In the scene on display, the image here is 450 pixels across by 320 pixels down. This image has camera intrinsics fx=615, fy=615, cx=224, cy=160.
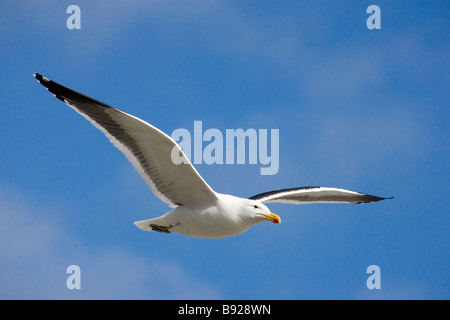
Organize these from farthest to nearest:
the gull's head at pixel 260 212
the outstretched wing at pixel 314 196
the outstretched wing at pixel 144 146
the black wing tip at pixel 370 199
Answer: the black wing tip at pixel 370 199 → the outstretched wing at pixel 314 196 → the gull's head at pixel 260 212 → the outstretched wing at pixel 144 146

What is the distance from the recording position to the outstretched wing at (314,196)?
918cm

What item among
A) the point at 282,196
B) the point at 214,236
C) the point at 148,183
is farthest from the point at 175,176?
the point at 282,196

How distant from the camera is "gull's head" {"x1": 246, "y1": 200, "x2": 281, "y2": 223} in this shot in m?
7.54

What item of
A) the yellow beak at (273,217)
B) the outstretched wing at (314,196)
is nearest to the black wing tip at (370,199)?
the outstretched wing at (314,196)

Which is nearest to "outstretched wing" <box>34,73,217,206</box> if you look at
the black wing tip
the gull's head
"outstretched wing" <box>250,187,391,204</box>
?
the gull's head

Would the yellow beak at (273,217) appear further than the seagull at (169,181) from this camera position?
Yes

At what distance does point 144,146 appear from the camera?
24.1 feet

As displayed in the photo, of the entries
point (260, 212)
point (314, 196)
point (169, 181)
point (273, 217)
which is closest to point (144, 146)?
point (169, 181)

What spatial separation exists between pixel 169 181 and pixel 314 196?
9.90ft

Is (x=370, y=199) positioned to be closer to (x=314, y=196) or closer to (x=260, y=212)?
(x=314, y=196)

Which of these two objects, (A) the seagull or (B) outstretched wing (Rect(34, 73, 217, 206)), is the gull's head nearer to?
(A) the seagull

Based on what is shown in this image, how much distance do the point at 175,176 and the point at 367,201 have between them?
400 centimetres

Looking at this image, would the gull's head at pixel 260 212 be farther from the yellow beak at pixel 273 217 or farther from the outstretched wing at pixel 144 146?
the outstretched wing at pixel 144 146

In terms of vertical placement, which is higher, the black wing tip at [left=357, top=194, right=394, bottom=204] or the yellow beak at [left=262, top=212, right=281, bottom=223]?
the black wing tip at [left=357, top=194, right=394, bottom=204]
